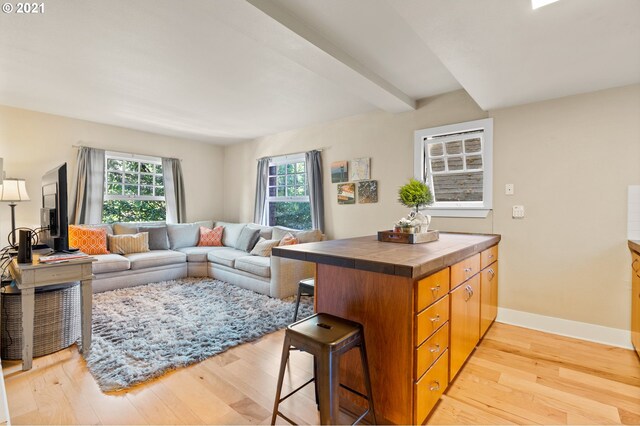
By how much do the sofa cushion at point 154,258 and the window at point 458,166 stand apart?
11.8 ft

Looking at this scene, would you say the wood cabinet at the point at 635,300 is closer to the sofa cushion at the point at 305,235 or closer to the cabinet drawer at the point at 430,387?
the cabinet drawer at the point at 430,387

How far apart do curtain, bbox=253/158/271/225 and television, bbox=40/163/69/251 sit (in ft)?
10.0

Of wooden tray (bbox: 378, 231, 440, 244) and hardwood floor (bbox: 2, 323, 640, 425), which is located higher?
wooden tray (bbox: 378, 231, 440, 244)

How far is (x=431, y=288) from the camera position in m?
1.57

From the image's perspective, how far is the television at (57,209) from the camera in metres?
2.41

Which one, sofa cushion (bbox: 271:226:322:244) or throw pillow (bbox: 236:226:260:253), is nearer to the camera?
sofa cushion (bbox: 271:226:322:244)

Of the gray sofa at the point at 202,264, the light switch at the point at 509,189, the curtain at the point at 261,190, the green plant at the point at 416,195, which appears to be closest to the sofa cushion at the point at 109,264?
the gray sofa at the point at 202,264

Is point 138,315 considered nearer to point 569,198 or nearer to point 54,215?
point 54,215

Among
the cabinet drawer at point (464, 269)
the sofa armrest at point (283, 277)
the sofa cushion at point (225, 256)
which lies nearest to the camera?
the cabinet drawer at point (464, 269)

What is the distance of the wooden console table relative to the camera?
211cm

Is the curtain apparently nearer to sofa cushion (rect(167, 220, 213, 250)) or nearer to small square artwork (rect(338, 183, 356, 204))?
sofa cushion (rect(167, 220, 213, 250))

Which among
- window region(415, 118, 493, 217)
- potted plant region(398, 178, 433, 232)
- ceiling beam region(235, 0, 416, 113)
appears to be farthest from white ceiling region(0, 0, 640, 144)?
potted plant region(398, 178, 433, 232)

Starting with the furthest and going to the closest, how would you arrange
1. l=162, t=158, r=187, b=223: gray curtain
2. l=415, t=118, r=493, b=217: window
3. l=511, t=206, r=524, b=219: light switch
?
l=162, t=158, r=187, b=223: gray curtain, l=415, t=118, r=493, b=217: window, l=511, t=206, r=524, b=219: light switch

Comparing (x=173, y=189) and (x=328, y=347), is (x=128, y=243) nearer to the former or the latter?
(x=173, y=189)
